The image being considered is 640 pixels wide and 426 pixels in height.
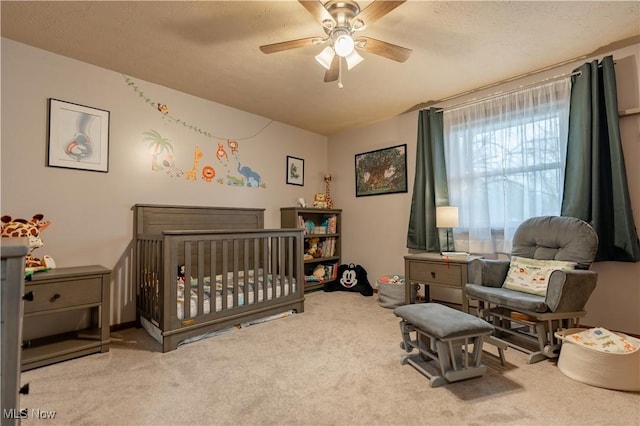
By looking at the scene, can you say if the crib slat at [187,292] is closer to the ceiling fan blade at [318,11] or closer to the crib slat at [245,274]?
the crib slat at [245,274]

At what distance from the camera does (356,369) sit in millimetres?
1863

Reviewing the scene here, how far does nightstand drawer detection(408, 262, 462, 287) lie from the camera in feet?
8.86

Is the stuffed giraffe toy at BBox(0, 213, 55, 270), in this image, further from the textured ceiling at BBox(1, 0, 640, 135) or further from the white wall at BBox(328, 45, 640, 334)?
the white wall at BBox(328, 45, 640, 334)

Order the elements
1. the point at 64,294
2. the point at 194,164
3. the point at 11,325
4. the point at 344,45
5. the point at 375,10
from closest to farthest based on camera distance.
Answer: the point at 11,325 → the point at 375,10 → the point at 344,45 → the point at 64,294 → the point at 194,164

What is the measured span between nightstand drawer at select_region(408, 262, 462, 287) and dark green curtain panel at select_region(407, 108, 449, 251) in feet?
1.34

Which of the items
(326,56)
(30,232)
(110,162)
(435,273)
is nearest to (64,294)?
(30,232)

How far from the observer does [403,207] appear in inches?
147

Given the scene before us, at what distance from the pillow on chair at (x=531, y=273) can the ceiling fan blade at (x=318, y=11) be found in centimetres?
220

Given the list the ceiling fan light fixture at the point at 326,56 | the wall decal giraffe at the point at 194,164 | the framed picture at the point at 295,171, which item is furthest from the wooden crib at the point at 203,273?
the ceiling fan light fixture at the point at 326,56

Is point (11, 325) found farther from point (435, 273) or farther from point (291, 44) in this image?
point (435, 273)

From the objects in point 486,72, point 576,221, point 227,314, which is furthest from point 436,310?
point 486,72

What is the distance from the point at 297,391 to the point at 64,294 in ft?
5.48

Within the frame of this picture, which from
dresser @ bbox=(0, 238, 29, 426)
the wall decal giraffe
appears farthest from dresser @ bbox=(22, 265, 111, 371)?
dresser @ bbox=(0, 238, 29, 426)

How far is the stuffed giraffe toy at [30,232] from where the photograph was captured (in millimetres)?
1956
